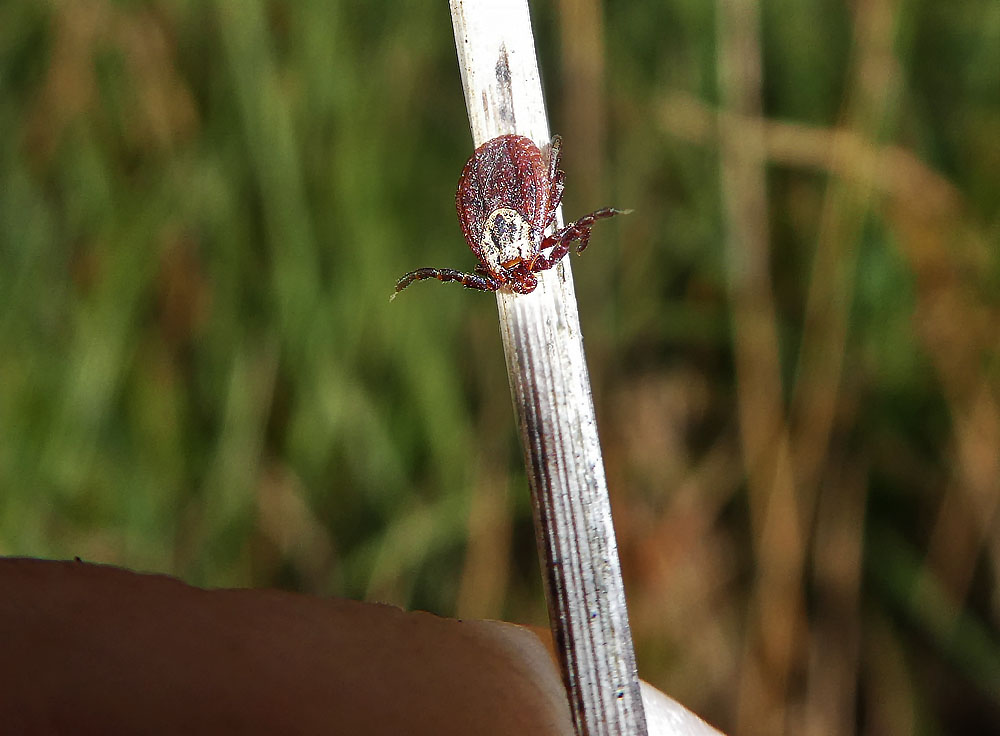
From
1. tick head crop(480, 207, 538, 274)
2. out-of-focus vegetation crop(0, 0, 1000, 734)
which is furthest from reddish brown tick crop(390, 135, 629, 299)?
out-of-focus vegetation crop(0, 0, 1000, 734)

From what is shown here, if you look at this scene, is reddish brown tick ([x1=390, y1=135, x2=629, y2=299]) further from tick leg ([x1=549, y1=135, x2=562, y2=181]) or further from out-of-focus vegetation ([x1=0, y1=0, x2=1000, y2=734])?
out-of-focus vegetation ([x1=0, y1=0, x2=1000, y2=734])

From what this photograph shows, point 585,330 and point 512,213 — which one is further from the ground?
point 585,330

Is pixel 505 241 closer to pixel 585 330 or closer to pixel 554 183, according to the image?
pixel 554 183

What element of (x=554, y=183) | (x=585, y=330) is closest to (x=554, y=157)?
(x=554, y=183)

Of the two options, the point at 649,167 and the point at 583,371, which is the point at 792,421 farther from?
the point at 583,371

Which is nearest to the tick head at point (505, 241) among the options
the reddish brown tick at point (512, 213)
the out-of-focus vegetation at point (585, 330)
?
the reddish brown tick at point (512, 213)

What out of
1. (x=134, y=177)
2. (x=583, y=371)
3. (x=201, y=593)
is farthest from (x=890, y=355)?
(x=134, y=177)
